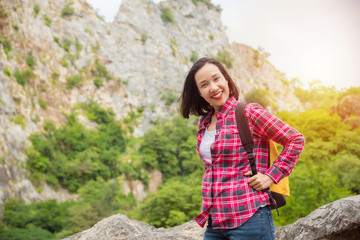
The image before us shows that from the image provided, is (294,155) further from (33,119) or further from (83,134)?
(83,134)

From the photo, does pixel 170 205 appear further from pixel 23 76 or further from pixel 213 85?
pixel 23 76

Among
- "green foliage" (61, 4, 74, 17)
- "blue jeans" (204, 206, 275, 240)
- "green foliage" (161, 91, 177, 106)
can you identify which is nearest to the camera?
"blue jeans" (204, 206, 275, 240)

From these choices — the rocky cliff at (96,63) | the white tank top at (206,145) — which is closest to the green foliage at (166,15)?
the rocky cliff at (96,63)

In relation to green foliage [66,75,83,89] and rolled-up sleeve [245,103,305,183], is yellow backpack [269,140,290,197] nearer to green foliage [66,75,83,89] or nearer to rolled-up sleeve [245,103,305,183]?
rolled-up sleeve [245,103,305,183]

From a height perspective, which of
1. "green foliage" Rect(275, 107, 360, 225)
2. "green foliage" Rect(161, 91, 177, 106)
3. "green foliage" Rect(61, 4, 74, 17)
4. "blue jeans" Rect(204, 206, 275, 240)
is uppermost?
"green foliage" Rect(61, 4, 74, 17)

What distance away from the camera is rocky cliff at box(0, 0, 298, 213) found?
21188mm

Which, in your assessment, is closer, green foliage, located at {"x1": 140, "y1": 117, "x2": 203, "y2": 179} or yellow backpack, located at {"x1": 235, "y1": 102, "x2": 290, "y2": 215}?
yellow backpack, located at {"x1": 235, "y1": 102, "x2": 290, "y2": 215}

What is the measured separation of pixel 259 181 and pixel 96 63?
3410 centimetres

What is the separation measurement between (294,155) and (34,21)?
1207 inches

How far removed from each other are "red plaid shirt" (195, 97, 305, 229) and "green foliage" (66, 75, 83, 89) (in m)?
29.7

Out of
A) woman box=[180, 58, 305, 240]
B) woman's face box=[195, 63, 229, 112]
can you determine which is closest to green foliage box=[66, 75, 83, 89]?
woman's face box=[195, 63, 229, 112]

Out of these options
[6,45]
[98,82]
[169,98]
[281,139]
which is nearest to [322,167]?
[281,139]

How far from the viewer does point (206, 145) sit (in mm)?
1839

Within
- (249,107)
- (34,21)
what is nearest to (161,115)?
(34,21)
